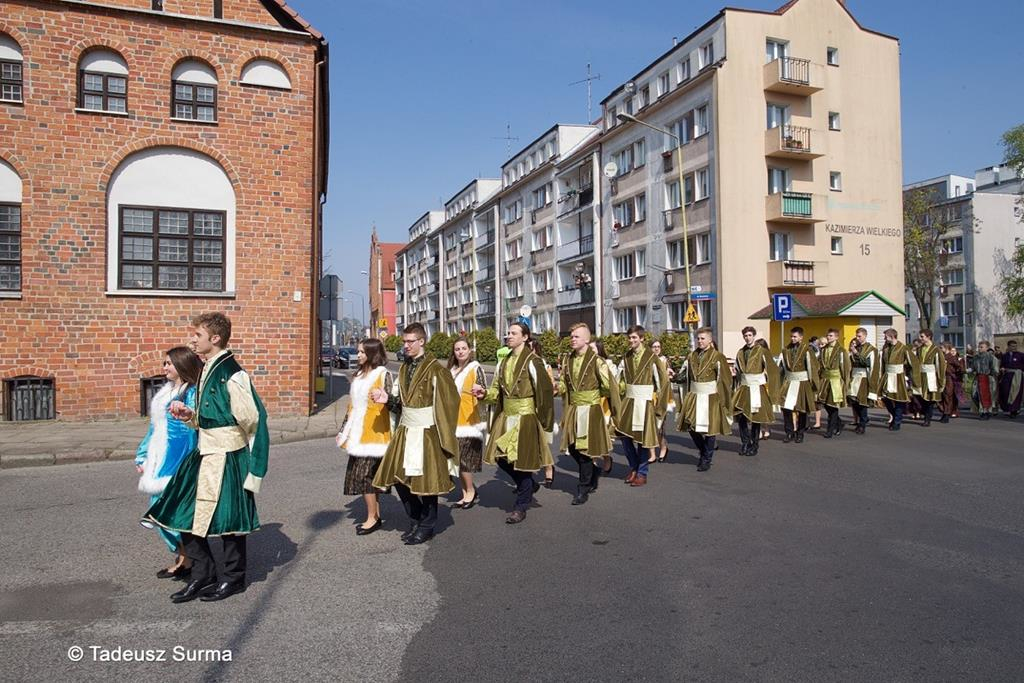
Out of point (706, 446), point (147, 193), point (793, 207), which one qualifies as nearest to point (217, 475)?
point (706, 446)

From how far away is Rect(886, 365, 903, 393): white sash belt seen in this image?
15250mm

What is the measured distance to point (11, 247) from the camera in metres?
16.5

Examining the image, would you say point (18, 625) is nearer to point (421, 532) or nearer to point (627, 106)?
point (421, 532)

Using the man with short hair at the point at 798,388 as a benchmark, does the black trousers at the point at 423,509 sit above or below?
below

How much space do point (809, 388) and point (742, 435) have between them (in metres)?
2.36

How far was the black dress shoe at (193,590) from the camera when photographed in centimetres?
514

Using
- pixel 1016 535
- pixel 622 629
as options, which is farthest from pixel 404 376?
pixel 1016 535

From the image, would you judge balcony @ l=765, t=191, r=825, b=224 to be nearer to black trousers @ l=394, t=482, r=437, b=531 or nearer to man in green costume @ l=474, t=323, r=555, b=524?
man in green costume @ l=474, t=323, r=555, b=524

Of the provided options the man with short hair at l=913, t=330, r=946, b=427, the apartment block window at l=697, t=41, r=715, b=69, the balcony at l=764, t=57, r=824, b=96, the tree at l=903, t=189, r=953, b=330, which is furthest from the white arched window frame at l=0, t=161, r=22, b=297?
the tree at l=903, t=189, r=953, b=330

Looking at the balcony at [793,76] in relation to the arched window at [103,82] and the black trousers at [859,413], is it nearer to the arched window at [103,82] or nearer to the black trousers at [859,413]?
the black trousers at [859,413]

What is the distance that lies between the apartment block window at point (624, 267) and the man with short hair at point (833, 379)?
83.1 feet

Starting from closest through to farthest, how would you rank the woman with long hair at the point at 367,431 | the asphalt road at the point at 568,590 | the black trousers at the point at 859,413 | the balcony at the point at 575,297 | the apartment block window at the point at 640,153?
the asphalt road at the point at 568,590 → the woman with long hair at the point at 367,431 → the black trousers at the point at 859,413 → the apartment block window at the point at 640,153 → the balcony at the point at 575,297

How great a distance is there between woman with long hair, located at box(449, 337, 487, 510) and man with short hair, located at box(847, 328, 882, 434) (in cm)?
849

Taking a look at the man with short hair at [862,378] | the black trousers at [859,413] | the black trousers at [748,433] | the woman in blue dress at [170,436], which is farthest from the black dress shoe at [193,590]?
the black trousers at [859,413]
